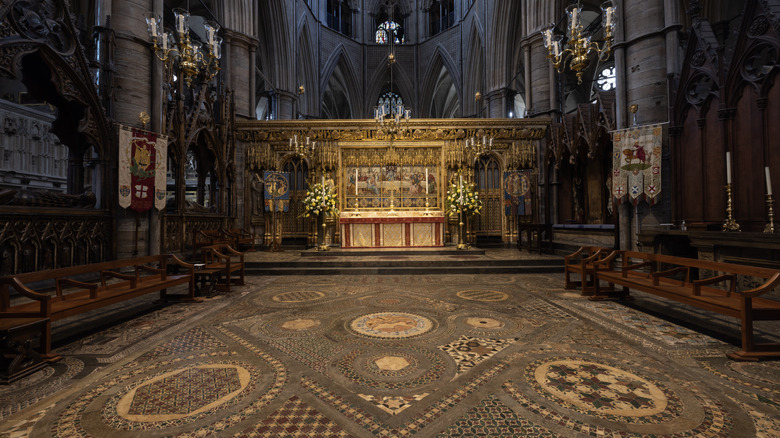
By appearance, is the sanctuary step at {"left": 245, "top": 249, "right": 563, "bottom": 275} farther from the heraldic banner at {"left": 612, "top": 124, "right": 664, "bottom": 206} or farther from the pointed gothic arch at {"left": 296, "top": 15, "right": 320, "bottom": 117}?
the pointed gothic arch at {"left": 296, "top": 15, "right": 320, "bottom": 117}

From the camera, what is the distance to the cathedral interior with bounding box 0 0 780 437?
93.1 inches

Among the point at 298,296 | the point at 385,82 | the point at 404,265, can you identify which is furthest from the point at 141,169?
the point at 385,82

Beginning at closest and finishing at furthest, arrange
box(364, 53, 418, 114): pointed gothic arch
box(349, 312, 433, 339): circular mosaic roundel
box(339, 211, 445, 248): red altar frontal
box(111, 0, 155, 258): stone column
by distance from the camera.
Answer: box(349, 312, 433, 339): circular mosaic roundel → box(111, 0, 155, 258): stone column → box(339, 211, 445, 248): red altar frontal → box(364, 53, 418, 114): pointed gothic arch

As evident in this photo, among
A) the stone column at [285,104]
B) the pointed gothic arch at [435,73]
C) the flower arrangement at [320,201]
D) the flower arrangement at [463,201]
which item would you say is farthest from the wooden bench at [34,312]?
the pointed gothic arch at [435,73]

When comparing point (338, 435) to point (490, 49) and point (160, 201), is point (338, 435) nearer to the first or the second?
point (160, 201)

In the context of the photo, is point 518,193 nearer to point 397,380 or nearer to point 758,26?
point 758,26

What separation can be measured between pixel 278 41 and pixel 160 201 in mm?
12767

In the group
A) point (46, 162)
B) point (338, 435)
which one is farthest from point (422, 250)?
point (46, 162)

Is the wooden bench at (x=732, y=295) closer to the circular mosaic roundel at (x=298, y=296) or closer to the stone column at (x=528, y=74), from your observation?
the circular mosaic roundel at (x=298, y=296)

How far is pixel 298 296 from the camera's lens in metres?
5.68

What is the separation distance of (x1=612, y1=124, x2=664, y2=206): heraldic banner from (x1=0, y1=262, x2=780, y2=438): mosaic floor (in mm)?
4864

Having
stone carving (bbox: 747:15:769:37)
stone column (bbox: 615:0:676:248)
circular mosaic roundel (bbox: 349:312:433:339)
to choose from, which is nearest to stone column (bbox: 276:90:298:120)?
stone column (bbox: 615:0:676:248)

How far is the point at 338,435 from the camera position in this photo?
76.1 inches

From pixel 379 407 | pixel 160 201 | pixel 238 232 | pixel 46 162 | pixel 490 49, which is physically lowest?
pixel 379 407
